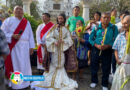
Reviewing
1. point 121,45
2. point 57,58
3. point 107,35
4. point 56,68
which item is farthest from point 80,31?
point 121,45

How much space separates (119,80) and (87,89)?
1130 mm

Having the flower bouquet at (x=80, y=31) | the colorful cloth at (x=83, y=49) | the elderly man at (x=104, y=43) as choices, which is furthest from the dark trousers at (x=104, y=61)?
the flower bouquet at (x=80, y=31)

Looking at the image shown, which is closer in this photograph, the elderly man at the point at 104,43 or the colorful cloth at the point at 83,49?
the elderly man at the point at 104,43

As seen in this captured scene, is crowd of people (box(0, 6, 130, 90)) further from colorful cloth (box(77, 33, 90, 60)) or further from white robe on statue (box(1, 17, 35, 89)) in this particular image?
colorful cloth (box(77, 33, 90, 60))

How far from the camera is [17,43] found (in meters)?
3.66

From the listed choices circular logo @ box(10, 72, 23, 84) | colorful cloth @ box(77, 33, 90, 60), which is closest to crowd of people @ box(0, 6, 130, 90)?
circular logo @ box(10, 72, 23, 84)

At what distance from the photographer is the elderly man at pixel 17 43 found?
3.62 meters

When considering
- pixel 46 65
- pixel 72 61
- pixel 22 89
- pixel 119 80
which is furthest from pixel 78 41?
pixel 22 89

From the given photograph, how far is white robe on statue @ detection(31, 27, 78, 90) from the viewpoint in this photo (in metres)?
3.69

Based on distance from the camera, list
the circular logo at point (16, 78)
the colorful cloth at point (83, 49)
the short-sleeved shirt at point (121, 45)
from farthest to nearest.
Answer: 1. the colorful cloth at point (83, 49)
2. the circular logo at point (16, 78)
3. the short-sleeved shirt at point (121, 45)

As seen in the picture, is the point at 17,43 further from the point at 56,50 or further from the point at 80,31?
the point at 80,31

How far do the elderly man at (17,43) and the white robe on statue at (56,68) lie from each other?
0.56 m

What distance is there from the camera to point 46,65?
150 inches

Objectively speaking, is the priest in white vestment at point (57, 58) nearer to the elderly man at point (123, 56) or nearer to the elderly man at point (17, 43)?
the elderly man at point (17, 43)
